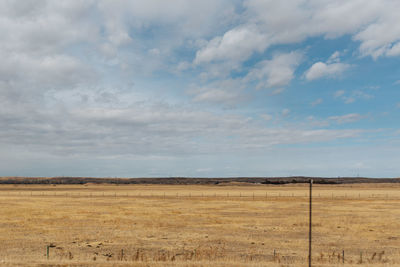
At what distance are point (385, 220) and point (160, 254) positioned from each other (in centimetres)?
3527

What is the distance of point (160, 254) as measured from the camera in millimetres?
29656

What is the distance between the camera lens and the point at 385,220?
5059 cm

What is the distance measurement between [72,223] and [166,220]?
1210cm

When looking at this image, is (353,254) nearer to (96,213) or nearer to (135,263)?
(135,263)

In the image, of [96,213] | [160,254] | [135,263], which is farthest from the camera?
[96,213]

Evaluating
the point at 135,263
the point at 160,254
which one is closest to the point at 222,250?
the point at 160,254

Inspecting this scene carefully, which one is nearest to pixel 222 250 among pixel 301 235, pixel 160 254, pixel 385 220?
pixel 160 254

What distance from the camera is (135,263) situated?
23.6 meters

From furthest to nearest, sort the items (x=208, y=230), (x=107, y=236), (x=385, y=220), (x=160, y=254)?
(x=385, y=220), (x=208, y=230), (x=107, y=236), (x=160, y=254)

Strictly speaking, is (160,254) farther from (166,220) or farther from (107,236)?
(166,220)

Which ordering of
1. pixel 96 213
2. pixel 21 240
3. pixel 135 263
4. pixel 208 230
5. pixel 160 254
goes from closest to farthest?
1. pixel 135 263
2. pixel 160 254
3. pixel 21 240
4. pixel 208 230
5. pixel 96 213

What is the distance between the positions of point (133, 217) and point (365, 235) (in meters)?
30.6

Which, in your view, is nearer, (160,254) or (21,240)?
(160,254)

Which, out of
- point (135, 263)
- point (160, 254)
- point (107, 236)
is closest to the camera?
point (135, 263)
